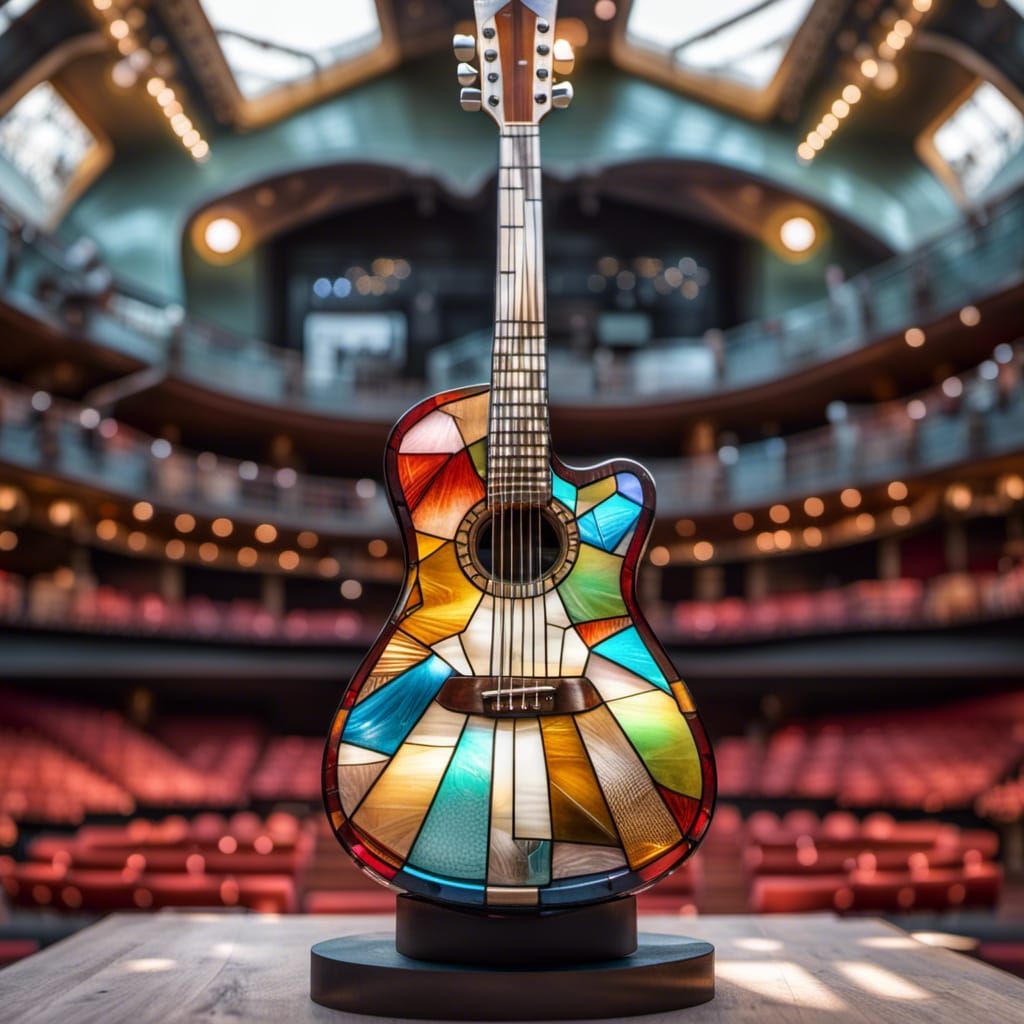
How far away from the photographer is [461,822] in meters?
3.09

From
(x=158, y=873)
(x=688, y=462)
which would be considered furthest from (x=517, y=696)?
(x=688, y=462)

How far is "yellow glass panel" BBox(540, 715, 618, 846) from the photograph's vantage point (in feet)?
10.2

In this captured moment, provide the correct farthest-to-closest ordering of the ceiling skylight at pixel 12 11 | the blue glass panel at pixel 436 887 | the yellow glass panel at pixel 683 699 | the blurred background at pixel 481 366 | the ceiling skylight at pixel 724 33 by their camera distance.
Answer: the ceiling skylight at pixel 724 33 < the ceiling skylight at pixel 12 11 < the blurred background at pixel 481 366 < the yellow glass panel at pixel 683 699 < the blue glass panel at pixel 436 887

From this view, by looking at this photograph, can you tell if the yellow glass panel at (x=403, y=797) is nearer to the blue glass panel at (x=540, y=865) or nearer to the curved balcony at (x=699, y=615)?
the blue glass panel at (x=540, y=865)

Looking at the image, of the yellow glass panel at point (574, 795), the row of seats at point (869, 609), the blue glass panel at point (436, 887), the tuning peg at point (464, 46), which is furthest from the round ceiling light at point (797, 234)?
the blue glass panel at point (436, 887)

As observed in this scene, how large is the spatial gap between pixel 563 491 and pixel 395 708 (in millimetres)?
761

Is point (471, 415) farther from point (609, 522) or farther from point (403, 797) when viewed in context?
point (403, 797)

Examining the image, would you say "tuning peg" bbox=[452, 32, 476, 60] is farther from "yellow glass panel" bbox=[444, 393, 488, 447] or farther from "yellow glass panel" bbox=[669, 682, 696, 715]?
"yellow glass panel" bbox=[669, 682, 696, 715]

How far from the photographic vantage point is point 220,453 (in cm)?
2886

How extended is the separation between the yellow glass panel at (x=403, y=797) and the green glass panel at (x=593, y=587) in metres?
0.52

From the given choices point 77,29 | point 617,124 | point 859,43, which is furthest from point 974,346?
point 77,29

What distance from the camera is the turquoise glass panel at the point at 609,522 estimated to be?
3385 mm

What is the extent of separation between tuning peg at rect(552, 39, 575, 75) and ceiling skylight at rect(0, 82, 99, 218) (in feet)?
73.9

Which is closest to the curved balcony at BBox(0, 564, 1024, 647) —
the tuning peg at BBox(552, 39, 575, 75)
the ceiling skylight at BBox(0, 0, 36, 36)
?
the ceiling skylight at BBox(0, 0, 36, 36)
